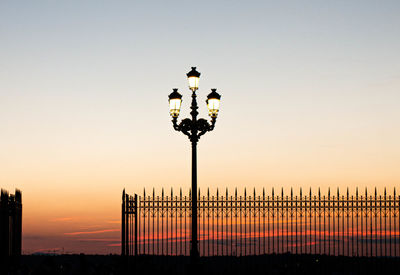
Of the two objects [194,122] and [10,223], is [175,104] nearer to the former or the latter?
[194,122]

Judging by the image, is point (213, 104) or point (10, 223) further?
point (213, 104)

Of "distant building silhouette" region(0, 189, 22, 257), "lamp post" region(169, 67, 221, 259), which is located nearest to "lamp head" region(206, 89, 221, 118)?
"lamp post" region(169, 67, 221, 259)

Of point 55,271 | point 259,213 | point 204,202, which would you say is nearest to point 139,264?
point 204,202

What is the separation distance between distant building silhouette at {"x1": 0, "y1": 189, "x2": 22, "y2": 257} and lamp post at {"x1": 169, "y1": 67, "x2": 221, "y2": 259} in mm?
5384

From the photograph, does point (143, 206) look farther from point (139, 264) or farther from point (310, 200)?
point (310, 200)

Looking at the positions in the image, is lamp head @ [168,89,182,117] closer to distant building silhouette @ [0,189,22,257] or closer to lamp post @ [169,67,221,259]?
lamp post @ [169,67,221,259]

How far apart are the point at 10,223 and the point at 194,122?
631 cm

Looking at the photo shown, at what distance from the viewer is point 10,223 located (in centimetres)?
1931

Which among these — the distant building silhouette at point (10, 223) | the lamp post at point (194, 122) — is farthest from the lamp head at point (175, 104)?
the distant building silhouette at point (10, 223)

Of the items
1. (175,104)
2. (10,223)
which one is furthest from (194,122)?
(10,223)

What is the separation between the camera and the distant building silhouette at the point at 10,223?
58.9 feet

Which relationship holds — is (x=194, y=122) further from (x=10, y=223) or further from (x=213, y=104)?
(x=10, y=223)

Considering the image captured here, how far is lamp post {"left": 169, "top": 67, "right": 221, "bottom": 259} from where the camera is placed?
19250 mm

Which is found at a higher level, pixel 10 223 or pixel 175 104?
pixel 175 104
